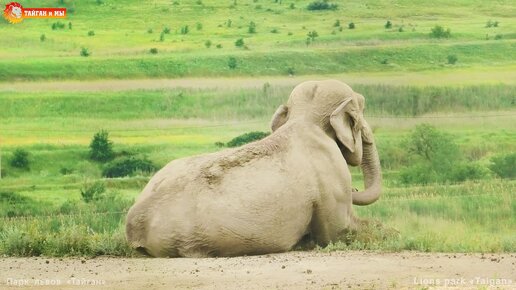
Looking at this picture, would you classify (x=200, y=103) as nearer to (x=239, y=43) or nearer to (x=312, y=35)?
(x=239, y=43)

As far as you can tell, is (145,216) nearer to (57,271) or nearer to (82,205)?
(57,271)

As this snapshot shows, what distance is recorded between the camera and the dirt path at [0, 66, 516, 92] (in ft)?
113

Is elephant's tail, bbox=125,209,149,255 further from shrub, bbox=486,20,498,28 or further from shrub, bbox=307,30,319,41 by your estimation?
shrub, bbox=486,20,498,28

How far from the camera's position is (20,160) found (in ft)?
99.8

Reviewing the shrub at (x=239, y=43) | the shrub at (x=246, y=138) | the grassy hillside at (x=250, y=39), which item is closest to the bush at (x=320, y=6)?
the grassy hillside at (x=250, y=39)

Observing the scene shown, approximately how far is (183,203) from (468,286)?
3.13 m

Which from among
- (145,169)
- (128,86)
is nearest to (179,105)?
(128,86)

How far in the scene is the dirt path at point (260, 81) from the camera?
34438 millimetres

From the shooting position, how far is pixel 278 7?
39.4 meters

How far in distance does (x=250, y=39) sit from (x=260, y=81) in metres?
3.30

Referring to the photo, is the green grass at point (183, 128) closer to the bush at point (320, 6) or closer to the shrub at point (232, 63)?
the shrub at point (232, 63)

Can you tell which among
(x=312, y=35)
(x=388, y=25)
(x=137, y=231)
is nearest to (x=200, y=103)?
(x=312, y=35)

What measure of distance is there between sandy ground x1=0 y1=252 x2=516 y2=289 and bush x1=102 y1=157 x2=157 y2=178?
51.5 ft

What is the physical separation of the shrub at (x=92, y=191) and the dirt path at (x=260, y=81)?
734 centimetres
